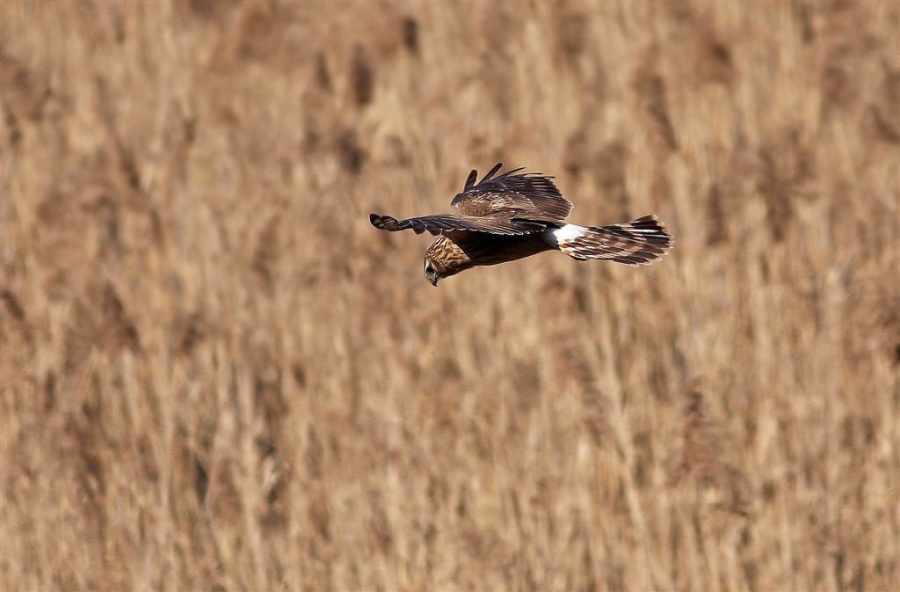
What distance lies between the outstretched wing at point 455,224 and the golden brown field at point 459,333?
94 cm

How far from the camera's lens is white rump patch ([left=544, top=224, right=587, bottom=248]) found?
397 centimetres

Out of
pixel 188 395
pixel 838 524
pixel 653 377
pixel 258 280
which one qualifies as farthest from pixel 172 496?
pixel 838 524

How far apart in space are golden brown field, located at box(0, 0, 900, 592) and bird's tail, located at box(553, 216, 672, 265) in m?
0.63

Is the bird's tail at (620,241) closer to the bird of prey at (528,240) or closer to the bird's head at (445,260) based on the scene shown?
the bird of prey at (528,240)

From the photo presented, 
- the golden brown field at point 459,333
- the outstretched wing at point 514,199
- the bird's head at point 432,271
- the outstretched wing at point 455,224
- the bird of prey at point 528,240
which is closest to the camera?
the outstretched wing at point 455,224

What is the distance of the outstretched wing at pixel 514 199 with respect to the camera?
14.1 ft

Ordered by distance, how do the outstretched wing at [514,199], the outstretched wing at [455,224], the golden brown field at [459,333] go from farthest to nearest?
the golden brown field at [459,333]
the outstretched wing at [514,199]
the outstretched wing at [455,224]

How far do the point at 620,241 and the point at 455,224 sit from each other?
2.53 feet

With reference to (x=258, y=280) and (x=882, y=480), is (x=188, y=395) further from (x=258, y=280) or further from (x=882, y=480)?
(x=882, y=480)

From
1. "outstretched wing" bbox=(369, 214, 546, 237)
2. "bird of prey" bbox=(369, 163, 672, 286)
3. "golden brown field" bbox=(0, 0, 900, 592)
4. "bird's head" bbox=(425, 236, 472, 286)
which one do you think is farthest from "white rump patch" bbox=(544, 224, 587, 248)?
"golden brown field" bbox=(0, 0, 900, 592)

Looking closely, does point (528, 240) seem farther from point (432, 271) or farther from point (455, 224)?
point (455, 224)

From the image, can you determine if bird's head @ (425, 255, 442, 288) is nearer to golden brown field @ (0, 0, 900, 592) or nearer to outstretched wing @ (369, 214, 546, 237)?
outstretched wing @ (369, 214, 546, 237)

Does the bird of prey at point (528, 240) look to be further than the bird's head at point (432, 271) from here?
No

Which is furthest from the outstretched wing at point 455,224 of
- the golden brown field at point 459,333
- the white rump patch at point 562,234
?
the golden brown field at point 459,333
